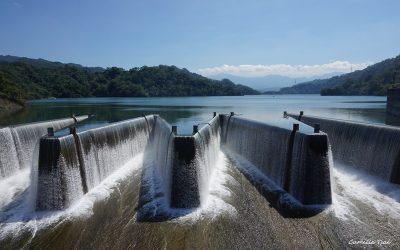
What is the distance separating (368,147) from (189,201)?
34.9ft

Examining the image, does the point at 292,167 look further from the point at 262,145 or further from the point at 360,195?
the point at 262,145

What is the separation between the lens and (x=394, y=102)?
48594 mm

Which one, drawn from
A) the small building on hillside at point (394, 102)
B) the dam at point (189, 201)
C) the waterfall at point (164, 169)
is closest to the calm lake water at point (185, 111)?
the small building on hillside at point (394, 102)

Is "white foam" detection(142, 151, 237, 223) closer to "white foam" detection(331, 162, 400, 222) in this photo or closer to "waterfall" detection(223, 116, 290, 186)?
"waterfall" detection(223, 116, 290, 186)

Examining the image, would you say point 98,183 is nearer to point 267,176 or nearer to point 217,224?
point 217,224

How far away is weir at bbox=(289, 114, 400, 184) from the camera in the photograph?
619 inches

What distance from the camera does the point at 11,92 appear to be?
2689 inches

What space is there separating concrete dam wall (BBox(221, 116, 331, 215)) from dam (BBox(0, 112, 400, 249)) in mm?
42

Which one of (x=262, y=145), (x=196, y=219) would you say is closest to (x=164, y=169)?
(x=196, y=219)

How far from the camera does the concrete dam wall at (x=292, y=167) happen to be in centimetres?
1319

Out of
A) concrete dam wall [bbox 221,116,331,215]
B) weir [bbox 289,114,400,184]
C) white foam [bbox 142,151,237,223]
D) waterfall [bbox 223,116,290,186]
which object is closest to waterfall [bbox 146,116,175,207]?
white foam [bbox 142,151,237,223]

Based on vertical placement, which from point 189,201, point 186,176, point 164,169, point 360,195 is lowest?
point 360,195

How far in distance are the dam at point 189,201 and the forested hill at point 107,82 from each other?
115736mm

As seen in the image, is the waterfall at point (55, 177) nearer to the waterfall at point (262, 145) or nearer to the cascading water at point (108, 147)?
the cascading water at point (108, 147)
